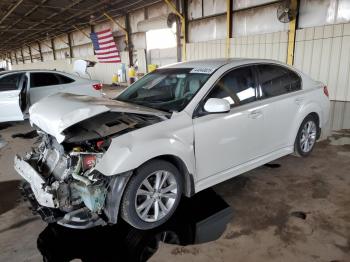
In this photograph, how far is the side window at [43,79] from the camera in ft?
21.7

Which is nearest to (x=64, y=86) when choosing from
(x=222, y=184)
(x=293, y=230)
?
(x=222, y=184)

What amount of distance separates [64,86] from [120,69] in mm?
9216

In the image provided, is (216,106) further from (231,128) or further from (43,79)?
(43,79)

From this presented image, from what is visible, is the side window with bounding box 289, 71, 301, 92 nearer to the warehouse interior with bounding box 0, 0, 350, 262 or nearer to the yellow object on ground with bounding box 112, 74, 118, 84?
the warehouse interior with bounding box 0, 0, 350, 262

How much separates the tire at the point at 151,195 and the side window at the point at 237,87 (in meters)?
0.89

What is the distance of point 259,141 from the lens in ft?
10.6

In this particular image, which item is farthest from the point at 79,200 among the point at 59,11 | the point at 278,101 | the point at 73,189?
the point at 59,11

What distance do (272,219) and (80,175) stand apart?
71.7 inches

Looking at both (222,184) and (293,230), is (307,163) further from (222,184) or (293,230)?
(293,230)

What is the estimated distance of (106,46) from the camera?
1531 cm

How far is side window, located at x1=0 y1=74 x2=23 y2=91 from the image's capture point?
640cm

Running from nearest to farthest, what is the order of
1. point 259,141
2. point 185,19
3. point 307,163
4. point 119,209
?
point 119,209 → point 259,141 → point 307,163 → point 185,19

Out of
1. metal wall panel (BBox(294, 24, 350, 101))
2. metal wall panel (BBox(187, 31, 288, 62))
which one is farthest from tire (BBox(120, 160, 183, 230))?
metal wall panel (BBox(187, 31, 288, 62))

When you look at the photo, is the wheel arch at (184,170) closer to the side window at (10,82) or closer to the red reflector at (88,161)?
the red reflector at (88,161)
